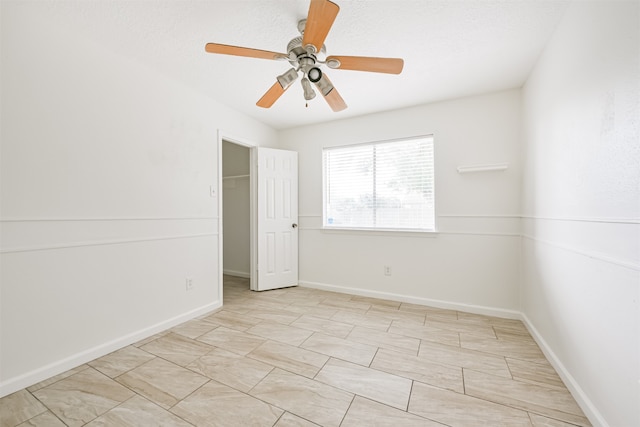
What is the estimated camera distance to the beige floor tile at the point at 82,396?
141 centimetres

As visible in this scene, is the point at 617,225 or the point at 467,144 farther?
the point at 467,144

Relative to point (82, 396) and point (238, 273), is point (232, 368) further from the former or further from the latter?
point (238, 273)

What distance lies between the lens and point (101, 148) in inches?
79.3

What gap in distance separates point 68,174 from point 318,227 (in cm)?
272

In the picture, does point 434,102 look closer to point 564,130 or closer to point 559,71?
point 559,71

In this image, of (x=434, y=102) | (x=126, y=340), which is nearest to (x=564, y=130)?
(x=434, y=102)

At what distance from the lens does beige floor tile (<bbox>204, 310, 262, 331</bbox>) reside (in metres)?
2.51

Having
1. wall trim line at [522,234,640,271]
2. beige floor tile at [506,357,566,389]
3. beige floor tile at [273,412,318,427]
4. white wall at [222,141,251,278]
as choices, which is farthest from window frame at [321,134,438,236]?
beige floor tile at [273,412,318,427]

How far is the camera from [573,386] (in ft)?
5.01

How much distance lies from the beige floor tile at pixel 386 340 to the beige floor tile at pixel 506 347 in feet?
1.41

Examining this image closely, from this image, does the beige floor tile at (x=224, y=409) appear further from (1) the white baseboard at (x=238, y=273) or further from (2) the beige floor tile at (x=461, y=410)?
(1) the white baseboard at (x=238, y=273)

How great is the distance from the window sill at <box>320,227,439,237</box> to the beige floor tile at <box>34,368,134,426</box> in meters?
2.66

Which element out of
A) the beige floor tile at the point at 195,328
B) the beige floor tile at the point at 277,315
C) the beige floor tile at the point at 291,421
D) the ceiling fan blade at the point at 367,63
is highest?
the ceiling fan blade at the point at 367,63

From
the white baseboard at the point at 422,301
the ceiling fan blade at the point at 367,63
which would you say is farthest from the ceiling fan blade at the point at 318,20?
the white baseboard at the point at 422,301
